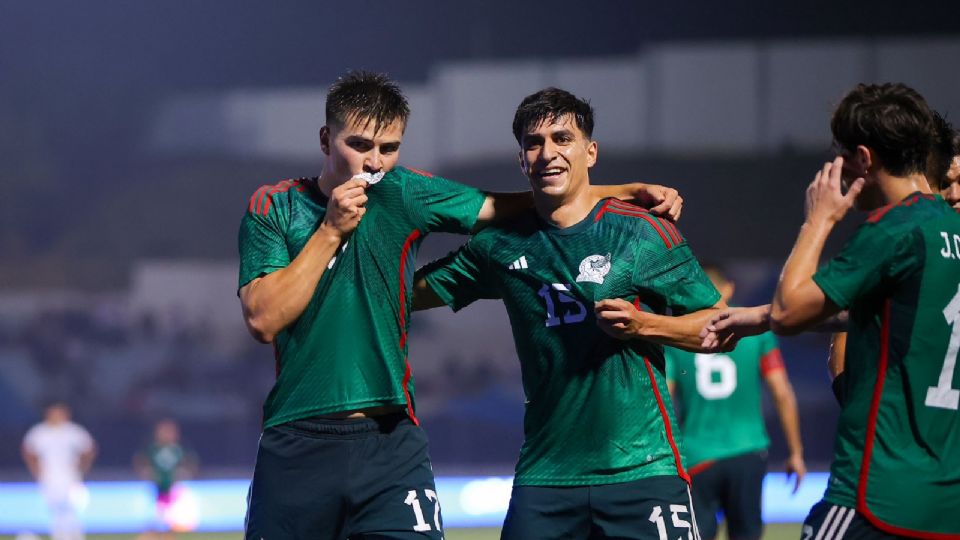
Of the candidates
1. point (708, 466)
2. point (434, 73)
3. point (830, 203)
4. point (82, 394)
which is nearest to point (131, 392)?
point (82, 394)

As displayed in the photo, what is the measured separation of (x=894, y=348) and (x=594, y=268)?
1.20m

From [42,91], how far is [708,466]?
15562 millimetres

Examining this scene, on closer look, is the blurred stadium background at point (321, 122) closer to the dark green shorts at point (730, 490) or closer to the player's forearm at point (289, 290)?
the dark green shorts at point (730, 490)

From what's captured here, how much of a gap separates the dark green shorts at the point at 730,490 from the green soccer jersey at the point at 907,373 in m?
4.31

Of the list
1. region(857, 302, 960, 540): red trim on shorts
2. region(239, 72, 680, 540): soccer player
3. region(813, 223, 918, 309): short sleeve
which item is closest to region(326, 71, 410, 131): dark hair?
region(239, 72, 680, 540): soccer player

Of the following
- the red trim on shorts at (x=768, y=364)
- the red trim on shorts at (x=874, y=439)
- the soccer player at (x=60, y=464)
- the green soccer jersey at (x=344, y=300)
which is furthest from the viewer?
the soccer player at (x=60, y=464)

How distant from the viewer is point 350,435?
371cm

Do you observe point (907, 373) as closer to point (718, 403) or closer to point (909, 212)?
point (909, 212)

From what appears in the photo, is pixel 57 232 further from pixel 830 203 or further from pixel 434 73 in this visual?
pixel 830 203

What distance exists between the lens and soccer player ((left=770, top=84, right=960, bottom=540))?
9.78 ft

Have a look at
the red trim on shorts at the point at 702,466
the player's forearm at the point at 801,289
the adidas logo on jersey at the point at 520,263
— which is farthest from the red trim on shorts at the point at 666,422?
the red trim on shorts at the point at 702,466

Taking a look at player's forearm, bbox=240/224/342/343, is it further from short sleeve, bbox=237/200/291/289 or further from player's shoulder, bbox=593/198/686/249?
player's shoulder, bbox=593/198/686/249

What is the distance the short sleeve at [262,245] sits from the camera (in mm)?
3773

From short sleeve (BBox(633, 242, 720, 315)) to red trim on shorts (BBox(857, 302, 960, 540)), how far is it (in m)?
0.98
